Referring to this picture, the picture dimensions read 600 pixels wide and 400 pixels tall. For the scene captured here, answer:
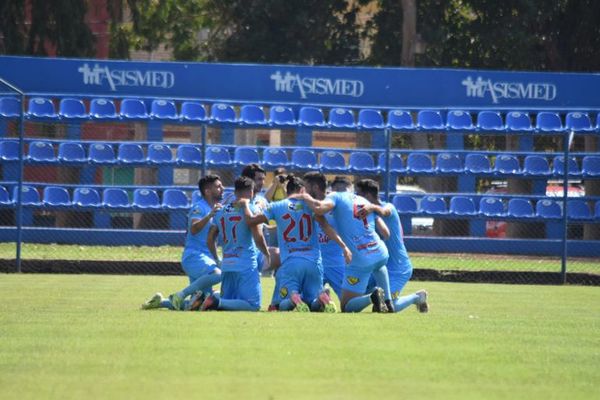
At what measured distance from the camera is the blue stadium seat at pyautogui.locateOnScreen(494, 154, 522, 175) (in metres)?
25.3

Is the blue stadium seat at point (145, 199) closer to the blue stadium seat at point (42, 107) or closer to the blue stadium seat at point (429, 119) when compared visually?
the blue stadium seat at point (42, 107)

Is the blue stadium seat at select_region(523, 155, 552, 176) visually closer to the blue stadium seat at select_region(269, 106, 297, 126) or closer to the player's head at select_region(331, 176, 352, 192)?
the blue stadium seat at select_region(269, 106, 297, 126)

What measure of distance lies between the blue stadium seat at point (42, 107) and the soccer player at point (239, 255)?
38.9 ft

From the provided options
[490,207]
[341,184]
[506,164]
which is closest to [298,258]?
[341,184]

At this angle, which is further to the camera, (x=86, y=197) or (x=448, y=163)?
(x=448, y=163)

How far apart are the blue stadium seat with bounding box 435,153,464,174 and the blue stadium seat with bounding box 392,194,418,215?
928 mm

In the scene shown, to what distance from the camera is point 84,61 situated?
1103 inches

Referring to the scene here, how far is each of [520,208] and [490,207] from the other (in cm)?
62

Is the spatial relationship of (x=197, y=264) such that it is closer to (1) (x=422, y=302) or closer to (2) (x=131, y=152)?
(1) (x=422, y=302)

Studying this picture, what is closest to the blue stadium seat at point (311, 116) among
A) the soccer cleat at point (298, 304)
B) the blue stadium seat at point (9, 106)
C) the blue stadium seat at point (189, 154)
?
the blue stadium seat at point (189, 154)

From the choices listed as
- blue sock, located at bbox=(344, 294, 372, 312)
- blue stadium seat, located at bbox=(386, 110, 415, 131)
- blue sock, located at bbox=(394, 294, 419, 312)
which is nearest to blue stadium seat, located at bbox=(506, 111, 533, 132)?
blue stadium seat, located at bbox=(386, 110, 415, 131)

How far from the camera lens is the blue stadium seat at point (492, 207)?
24.8 m

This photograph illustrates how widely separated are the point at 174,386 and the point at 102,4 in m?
33.9

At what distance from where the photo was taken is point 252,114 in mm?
26406
